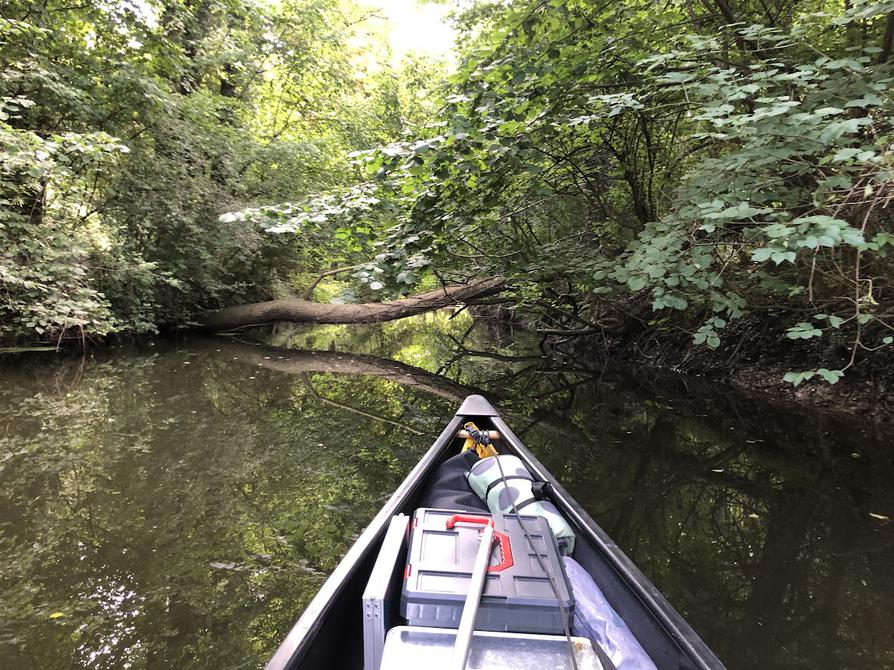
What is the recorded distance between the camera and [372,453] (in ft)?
14.7

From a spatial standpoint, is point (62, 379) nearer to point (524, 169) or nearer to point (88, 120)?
point (88, 120)

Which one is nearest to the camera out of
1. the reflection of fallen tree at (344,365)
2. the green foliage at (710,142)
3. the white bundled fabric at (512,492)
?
the white bundled fabric at (512,492)

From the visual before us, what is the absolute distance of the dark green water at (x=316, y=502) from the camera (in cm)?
218

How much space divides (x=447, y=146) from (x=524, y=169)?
0.76 metres

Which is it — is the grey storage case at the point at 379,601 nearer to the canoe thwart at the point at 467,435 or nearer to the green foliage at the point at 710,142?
the canoe thwart at the point at 467,435

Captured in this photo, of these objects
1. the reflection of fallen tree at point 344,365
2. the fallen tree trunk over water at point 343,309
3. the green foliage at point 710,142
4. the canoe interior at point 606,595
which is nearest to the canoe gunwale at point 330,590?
the canoe interior at point 606,595

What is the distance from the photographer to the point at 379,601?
1.45 m

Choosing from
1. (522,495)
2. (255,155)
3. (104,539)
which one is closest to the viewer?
(522,495)

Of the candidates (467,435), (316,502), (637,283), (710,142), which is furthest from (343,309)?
(637,283)

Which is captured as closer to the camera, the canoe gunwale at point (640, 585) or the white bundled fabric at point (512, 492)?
the canoe gunwale at point (640, 585)

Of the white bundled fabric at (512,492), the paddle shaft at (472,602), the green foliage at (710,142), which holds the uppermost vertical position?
the green foliage at (710,142)

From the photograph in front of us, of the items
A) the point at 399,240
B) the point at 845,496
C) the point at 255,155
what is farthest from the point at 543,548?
the point at 255,155

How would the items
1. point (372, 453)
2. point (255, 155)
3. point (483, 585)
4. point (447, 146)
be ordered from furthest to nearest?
point (255, 155) → point (372, 453) → point (447, 146) → point (483, 585)

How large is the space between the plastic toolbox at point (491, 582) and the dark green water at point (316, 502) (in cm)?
107
